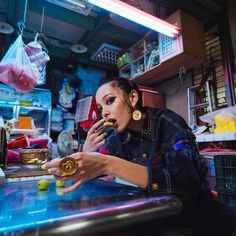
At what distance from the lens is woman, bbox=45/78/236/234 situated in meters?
0.74

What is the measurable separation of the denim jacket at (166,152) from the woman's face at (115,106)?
0.08 meters

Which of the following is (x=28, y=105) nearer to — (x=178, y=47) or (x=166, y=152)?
(x=178, y=47)

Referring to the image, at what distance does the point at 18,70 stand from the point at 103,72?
350 centimetres

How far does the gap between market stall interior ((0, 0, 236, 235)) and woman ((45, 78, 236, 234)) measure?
159 millimetres

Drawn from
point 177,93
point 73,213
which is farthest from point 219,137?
point 73,213

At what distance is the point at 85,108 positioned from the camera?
4.42 metres

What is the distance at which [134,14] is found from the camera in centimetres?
235

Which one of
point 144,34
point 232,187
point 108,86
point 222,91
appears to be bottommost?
point 232,187

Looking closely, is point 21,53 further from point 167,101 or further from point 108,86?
point 167,101

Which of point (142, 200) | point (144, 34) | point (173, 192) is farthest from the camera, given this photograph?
point (144, 34)

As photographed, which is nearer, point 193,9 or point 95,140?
point 95,140

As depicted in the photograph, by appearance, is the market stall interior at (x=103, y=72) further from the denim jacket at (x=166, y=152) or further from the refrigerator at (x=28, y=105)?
the denim jacket at (x=166, y=152)

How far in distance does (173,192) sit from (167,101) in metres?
3.62

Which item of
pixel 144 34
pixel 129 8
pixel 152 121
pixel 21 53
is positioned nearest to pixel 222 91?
pixel 144 34
